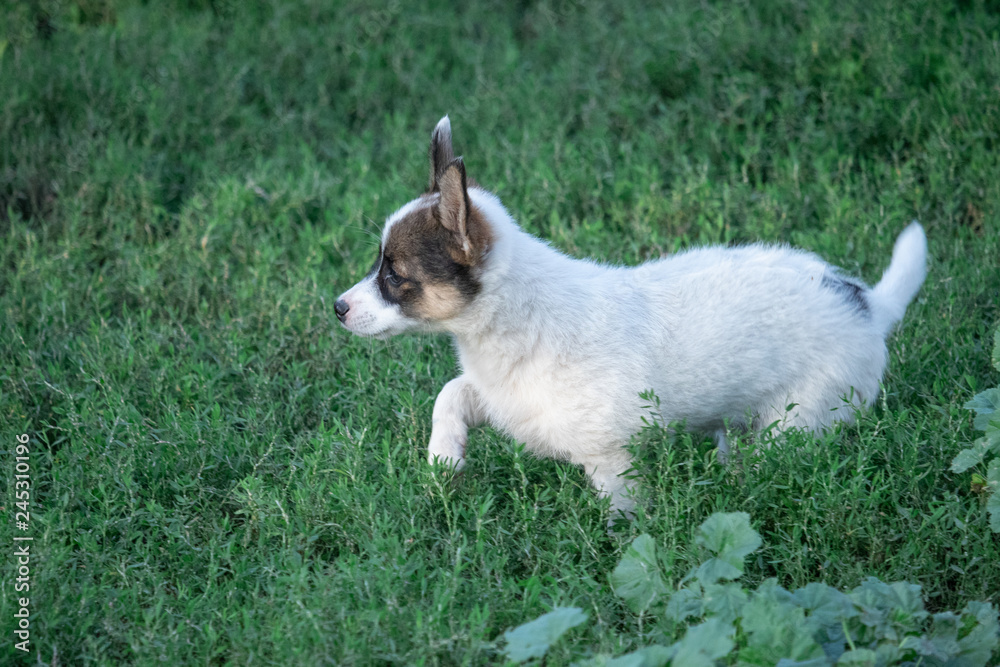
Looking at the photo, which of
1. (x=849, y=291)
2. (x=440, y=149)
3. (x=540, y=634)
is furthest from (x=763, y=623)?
(x=440, y=149)

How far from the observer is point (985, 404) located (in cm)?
348

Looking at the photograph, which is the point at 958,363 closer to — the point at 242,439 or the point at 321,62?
the point at 242,439

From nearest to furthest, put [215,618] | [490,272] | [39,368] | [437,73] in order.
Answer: [215,618] → [490,272] → [39,368] → [437,73]

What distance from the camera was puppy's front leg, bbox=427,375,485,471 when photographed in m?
3.97

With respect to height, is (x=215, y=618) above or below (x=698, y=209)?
below

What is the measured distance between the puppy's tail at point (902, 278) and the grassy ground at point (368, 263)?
0.31 metres

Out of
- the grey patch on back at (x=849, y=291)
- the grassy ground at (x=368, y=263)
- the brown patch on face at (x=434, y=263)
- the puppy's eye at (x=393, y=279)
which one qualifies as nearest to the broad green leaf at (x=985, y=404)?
the grassy ground at (x=368, y=263)

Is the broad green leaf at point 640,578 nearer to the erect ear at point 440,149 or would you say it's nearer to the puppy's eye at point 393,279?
the puppy's eye at point 393,279

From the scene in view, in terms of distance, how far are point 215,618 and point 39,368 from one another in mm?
2040

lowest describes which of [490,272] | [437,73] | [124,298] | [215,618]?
[124,298]

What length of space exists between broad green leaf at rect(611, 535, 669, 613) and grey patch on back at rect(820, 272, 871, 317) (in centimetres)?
160

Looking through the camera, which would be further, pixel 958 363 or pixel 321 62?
→ pixel 321 62

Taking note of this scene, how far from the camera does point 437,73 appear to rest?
24.8ft

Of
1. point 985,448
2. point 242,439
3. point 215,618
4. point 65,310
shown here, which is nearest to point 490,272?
point 242,439
